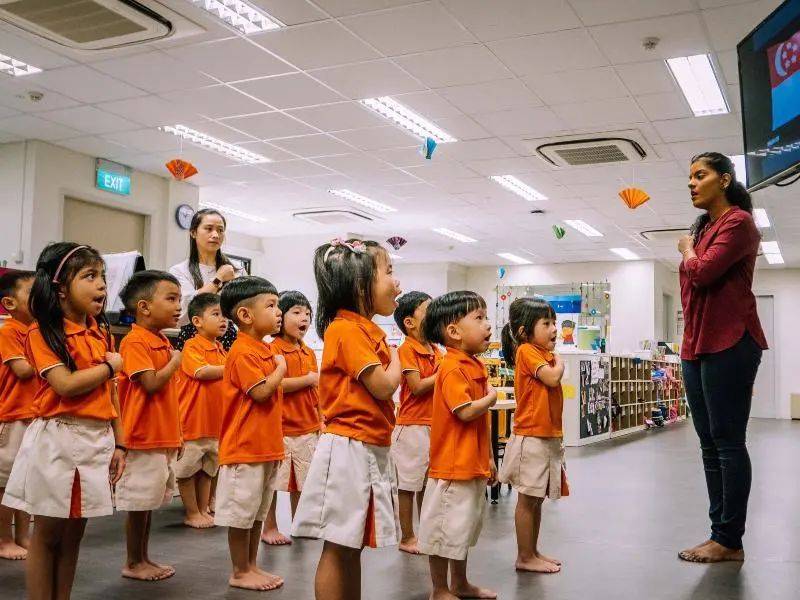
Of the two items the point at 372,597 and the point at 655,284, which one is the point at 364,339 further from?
the point at 655,284

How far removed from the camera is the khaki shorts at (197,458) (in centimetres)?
363

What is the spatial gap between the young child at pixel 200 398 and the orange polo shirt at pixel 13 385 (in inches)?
27.5

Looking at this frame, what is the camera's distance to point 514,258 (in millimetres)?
15414

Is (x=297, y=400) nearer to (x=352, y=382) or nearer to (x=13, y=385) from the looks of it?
(x=13, y=385)

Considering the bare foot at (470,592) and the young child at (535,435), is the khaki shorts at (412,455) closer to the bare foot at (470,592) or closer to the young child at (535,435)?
the young child at (535,435)

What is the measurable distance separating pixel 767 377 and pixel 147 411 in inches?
608

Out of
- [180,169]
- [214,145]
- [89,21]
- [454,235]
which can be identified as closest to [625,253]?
[454,235]

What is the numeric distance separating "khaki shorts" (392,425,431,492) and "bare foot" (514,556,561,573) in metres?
0.54

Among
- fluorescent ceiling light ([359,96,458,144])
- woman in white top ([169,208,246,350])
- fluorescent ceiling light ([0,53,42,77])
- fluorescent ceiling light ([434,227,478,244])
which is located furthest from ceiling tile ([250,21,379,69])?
fluorescent ceiling light ([434,227,478,244])

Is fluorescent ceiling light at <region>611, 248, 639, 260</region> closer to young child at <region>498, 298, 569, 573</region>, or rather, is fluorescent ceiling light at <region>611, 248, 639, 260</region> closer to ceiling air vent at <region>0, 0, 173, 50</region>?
ceiling air vent at <region>0, 0, 173, 50</region>

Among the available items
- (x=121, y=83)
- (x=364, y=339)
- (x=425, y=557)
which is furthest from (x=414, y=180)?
(x=364, y=339)

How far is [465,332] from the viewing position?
2551 millimetres

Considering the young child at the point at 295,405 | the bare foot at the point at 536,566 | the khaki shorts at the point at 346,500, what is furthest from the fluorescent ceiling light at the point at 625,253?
the khaki shorts at the point at 346,500

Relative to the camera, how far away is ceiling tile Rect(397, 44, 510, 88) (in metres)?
5.22
